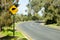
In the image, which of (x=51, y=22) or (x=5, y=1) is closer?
(x=5, y=1)

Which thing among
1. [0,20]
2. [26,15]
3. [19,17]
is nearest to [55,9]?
[0,20]

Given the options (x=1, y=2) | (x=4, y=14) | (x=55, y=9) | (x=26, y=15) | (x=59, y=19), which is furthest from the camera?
(x=26, y=15)

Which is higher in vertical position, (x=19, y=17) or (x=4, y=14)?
(x=4, y=14)

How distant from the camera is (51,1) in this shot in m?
68.2

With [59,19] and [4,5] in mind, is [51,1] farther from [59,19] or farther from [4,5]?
[4,5]

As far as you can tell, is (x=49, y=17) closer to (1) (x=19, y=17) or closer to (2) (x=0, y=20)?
(2) (x=0, y=20)

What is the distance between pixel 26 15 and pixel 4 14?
135 metres

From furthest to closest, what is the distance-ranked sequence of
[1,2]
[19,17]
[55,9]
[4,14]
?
[19,17] < [55,9] < [4,14] < [1,2]

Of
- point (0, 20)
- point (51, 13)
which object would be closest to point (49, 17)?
point (51, 13)

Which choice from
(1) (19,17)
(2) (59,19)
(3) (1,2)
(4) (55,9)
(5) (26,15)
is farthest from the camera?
(5) (26,15)

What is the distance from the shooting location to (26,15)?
6407 inches

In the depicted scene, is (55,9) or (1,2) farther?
(55,9)

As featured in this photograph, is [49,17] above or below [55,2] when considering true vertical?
below

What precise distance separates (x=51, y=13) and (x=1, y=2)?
4553 cm
